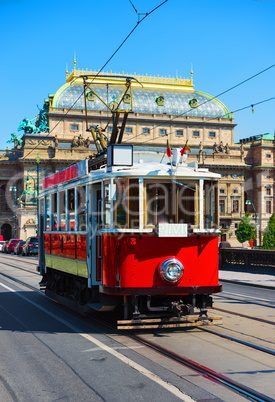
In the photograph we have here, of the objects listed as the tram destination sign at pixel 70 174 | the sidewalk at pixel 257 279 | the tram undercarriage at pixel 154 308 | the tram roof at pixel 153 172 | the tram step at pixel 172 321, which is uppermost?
the tram destination sign at pixel 70 174

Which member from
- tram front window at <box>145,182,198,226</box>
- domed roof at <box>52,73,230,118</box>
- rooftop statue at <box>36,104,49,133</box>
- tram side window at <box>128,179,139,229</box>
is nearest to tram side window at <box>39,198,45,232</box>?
tram side window at <box>128,179,139,229</box>

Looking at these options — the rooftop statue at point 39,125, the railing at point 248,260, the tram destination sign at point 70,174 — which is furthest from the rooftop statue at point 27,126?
the tram destination sign at point 70,174

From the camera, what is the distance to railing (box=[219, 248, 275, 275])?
2669 cm

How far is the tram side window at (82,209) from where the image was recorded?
1151 cm

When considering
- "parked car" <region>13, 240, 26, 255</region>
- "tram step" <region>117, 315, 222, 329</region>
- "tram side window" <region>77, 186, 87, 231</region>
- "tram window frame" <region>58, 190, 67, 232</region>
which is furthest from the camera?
"parked car" <region>13, 240, 26, 255</region>

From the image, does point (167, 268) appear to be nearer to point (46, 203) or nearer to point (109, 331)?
point (109, 331)

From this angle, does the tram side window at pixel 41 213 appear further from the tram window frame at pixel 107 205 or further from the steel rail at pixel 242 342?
the steel rail at pixel 242 342

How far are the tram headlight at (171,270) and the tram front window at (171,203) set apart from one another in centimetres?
69

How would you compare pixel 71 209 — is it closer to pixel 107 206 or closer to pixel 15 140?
pixel 107 206

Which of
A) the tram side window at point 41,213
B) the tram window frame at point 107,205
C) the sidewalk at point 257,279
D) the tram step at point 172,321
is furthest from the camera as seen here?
the sidewalk at point 257,279

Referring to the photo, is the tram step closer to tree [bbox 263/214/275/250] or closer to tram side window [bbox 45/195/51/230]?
tram side window [bbox 45/195/51/230]

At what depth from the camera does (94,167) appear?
1209 cm

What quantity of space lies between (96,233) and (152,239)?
1388mm

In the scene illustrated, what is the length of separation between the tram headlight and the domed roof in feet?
279
